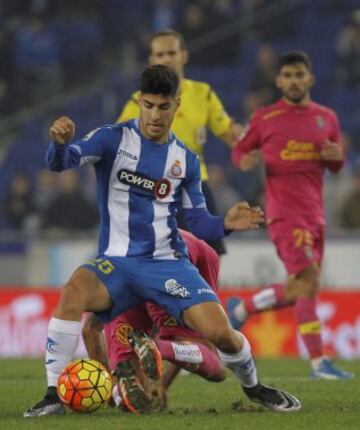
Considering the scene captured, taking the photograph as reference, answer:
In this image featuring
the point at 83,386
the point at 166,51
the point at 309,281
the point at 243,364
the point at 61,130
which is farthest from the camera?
the point at 309,281

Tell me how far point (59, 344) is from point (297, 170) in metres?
3.95

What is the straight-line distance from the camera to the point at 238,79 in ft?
58.3

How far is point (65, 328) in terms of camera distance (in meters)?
6.51

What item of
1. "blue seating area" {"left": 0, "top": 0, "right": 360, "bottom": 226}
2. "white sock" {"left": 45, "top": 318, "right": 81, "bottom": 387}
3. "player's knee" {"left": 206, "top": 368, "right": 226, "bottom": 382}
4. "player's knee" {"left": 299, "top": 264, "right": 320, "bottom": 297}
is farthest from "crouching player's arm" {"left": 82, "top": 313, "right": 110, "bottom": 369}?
"blue seating area" {"left": 0, "top": 0, "right": 360, "bottom": 226}

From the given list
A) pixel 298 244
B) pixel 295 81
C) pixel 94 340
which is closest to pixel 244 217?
pixel 94 340

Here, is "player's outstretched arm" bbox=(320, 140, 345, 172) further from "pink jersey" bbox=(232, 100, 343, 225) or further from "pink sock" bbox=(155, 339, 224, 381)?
"pink sock" bbox=(155, 339, 224, 381)

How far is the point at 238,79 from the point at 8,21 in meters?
3.48

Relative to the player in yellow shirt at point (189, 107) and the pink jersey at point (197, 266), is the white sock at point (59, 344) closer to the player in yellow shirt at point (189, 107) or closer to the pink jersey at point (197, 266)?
the pink jersey at point (197, 266)

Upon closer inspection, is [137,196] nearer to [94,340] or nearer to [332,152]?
[94,340]

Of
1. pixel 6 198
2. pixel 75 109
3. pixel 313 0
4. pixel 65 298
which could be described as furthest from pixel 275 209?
pixel 313 0

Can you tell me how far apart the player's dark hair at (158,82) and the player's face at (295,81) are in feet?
11.2

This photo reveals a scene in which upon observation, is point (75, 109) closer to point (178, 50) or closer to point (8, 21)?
point (8, 21)

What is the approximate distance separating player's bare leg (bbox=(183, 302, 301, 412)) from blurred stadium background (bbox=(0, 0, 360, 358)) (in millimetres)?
6814

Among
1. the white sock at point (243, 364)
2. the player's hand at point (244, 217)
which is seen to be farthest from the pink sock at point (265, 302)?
the player's hand at point (244, 217)
